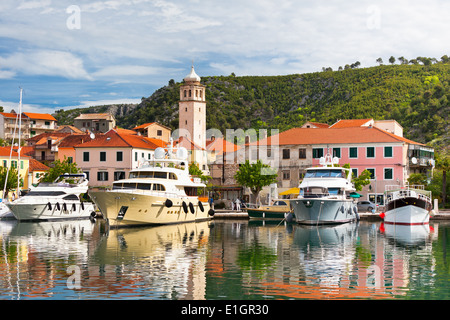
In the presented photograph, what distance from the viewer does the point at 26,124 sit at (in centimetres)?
12862

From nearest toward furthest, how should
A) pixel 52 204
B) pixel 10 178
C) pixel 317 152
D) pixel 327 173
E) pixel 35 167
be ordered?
pixel 327 173 < pixel 52 204 < pixel 10 178 < pixel 317 152 < pixel 35 167

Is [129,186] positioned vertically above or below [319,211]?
above

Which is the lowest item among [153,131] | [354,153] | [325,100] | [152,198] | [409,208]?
[409,208]

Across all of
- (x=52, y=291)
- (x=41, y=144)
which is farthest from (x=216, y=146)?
(x=52, y=291)

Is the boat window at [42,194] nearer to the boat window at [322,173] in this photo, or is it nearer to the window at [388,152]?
the boat window at [322,173]

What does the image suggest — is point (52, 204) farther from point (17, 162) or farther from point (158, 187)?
point (17, 162)

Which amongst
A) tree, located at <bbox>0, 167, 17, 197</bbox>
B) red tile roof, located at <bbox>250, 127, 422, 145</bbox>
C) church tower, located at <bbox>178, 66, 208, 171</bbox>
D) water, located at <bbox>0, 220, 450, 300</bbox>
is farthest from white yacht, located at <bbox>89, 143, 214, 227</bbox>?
church tower, located at <bbox>178, 66, 208, 171</bbox>

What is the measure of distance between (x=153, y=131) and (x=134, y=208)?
57.1 meters

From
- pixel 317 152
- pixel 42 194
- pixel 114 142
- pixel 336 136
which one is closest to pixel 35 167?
pixel 114 142

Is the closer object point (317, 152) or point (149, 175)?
point (149, 175)

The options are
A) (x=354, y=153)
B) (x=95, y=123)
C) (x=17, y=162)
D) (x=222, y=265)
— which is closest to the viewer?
(x=222, y=265)

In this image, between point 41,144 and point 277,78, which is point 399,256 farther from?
point 277,78

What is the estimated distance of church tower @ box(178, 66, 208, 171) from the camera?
95938mm

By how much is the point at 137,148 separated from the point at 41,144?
30.6m
